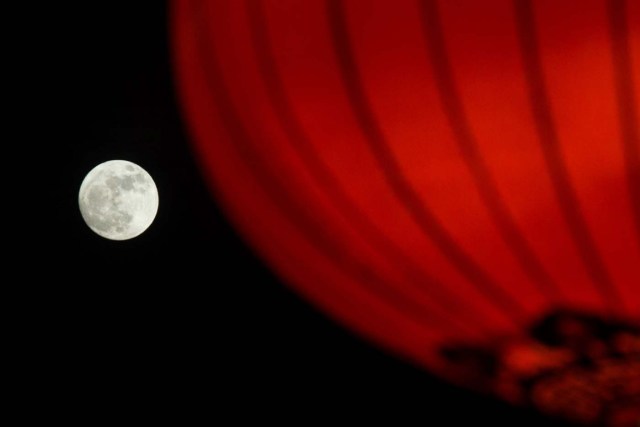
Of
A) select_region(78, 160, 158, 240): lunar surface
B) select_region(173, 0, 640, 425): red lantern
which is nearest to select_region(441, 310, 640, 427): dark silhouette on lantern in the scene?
select_region(173, 0, 640, 425): red lantern

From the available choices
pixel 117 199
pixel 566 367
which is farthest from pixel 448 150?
pixel 117 199

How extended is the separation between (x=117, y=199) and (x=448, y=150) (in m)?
2.64

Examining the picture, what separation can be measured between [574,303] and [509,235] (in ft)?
0.38

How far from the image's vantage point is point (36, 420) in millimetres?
3549

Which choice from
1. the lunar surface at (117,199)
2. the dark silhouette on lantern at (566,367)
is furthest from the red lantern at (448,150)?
the lunar surface at (117,199)

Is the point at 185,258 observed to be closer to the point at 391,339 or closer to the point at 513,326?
the point at 391,339

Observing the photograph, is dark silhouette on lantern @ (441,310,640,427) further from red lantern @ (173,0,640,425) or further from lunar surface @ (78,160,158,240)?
lunar surface @ (78,160,158,240)

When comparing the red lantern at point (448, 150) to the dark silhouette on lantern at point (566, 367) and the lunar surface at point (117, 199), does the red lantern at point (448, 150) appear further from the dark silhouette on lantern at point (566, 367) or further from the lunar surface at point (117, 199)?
the lunar surface at point (117, 199)

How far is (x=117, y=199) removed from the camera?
3537mm

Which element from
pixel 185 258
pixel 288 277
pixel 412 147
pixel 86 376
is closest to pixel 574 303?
pixel 412 147

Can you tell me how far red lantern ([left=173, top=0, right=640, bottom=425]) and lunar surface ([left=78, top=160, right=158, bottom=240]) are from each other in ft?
7.16

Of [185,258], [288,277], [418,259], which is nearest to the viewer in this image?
[418,259]

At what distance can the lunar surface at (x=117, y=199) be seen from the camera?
134 inches

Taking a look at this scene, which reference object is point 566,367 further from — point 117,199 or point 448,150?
point 117,199
